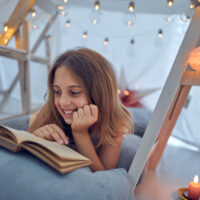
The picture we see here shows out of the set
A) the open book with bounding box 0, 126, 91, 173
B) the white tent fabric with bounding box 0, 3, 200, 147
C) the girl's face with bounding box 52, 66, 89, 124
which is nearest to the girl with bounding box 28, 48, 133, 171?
the girl's face with bounding box 52, 66, 89, 124

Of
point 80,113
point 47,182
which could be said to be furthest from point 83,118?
point 47,182

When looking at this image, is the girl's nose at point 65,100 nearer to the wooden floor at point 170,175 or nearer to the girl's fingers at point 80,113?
the girl's fingers at point 80,113

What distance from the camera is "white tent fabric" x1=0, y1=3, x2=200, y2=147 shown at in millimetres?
1935

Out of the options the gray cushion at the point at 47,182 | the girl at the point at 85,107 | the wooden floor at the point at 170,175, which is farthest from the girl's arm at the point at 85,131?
the wooden floor at the point at 170,175

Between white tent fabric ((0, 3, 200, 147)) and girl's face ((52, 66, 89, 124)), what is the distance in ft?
3.99

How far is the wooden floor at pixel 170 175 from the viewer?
841mm

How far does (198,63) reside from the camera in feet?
2.10

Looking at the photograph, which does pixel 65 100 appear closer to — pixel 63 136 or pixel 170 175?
pixel 63 136

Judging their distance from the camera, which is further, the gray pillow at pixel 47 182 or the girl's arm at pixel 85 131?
the girl's arm at pixel 85 131

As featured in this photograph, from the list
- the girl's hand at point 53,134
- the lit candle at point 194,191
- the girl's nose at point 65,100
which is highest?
the girl's nose at point 65,100

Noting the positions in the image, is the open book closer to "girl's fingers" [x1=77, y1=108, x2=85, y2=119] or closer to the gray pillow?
the gray pillow

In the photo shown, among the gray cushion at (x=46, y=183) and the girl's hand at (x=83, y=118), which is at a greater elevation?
the girl's hand at (x=83, y=118)

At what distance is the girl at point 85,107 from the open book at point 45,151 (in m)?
0.13

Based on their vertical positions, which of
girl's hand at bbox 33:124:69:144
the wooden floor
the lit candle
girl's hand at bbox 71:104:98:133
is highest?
girl's hand at bbox 71:104:98:133
